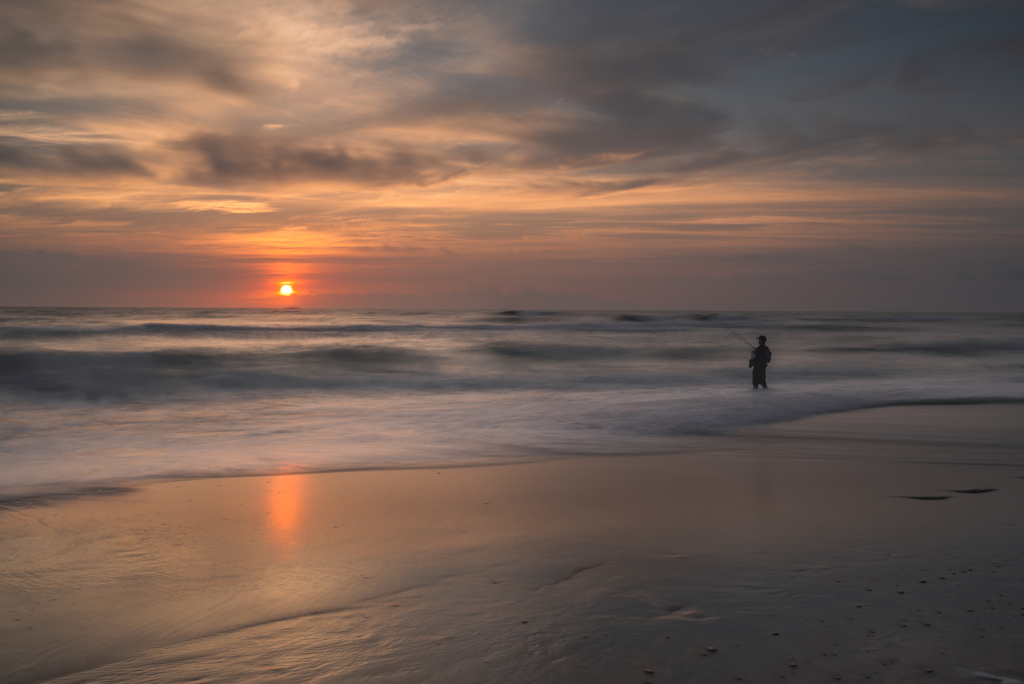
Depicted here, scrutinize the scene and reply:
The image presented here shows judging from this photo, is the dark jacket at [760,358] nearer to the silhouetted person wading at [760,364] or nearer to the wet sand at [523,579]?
the silhouetted person wading at [760,364]

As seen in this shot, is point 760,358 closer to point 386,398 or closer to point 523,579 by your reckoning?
point 386,398

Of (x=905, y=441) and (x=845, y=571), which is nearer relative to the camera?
(x=845, y=571)

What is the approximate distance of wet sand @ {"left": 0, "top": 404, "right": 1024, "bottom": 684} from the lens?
2.72m

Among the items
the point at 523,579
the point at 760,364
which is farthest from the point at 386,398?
the point at 523,579

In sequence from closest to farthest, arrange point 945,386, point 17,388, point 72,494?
1. point 72,494
2. point 945,386
3. point 17,388

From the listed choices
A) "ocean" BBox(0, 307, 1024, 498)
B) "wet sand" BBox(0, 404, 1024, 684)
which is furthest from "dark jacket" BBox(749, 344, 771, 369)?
"wet sand" BBox(0, 404, 1024, 684)

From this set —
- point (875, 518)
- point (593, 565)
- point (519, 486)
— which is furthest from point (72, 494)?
point (875, 518)

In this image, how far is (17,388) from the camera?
15125 mm

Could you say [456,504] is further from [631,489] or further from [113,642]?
[113,642]

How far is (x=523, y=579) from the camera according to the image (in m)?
3.63

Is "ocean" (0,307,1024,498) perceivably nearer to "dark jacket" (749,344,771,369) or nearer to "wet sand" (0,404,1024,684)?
"dark jacket" (749,344,771,369)

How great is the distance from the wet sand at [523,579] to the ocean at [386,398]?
1569mm

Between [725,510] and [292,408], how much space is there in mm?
9476

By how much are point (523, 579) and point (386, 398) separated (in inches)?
436
